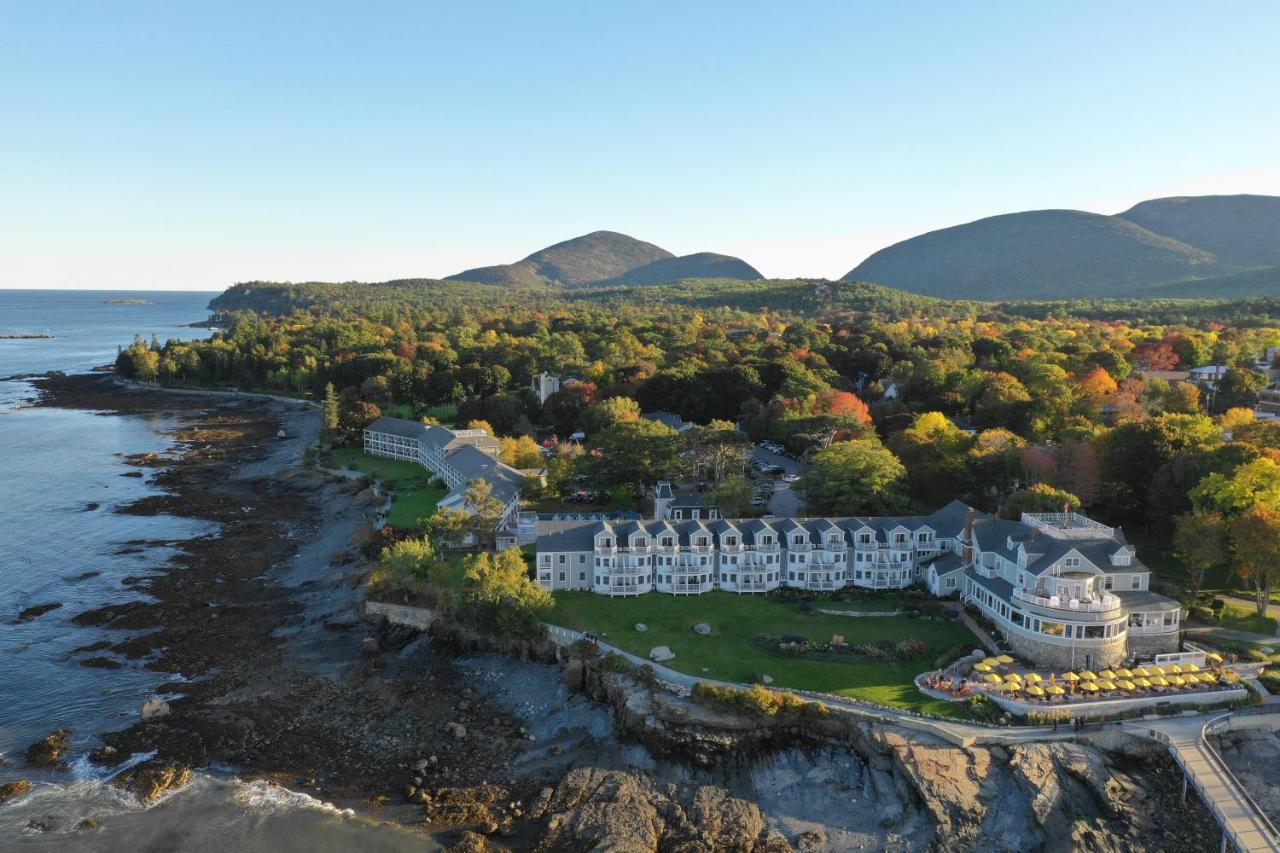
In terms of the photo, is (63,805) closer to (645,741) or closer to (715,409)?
(645,741)

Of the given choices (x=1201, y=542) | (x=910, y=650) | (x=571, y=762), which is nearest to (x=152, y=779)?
(x=571, y=762)

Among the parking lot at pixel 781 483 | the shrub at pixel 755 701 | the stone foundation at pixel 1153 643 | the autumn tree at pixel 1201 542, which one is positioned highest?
the autumn tree at pixel 1201 542

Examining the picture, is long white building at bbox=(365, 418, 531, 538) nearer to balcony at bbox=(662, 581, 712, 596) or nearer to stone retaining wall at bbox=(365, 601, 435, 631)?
stone retaining wall at bbox=(365, 601, 435, 631)

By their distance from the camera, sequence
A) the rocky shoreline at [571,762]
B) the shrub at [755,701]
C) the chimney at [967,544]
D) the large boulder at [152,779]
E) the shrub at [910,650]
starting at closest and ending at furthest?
the rocky shoreline at [571,762], the large boulder at [152,779], the shrub at [755,701], the shrub at [910,650], the chimney at [967,544]

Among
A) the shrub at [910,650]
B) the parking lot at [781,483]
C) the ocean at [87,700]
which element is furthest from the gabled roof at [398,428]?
the shrub at [910,650]

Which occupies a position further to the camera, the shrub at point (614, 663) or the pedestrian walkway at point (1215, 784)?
the shrub at point (614, 663)

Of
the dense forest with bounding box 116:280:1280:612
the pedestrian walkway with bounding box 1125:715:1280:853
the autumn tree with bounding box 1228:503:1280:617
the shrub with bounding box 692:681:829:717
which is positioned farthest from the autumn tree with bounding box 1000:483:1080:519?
the shrub with bounding box 692:681:829:717

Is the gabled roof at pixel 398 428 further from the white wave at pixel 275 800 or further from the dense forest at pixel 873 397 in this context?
the white wave at pixel 275 800
